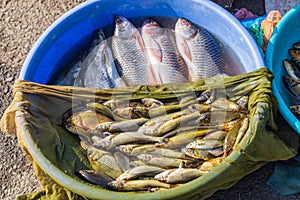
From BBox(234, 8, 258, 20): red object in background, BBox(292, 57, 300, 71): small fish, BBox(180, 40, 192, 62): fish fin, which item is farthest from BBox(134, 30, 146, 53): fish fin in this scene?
BBox(292, 57, 300, 71): small fish

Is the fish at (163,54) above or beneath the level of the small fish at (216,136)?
above

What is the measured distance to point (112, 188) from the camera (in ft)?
6.93

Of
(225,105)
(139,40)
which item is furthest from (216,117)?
(139,40)

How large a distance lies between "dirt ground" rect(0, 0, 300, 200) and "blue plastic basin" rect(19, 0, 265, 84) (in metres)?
0.31

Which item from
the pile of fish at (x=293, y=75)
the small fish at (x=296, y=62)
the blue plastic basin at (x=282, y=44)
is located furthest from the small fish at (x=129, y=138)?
the small fish at (x=296, y=62)

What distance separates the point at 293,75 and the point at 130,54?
0.85 m

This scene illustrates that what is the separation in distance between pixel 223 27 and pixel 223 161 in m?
0.81

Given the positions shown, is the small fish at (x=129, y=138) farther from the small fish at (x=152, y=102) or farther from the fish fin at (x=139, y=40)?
the fish fin at (x=139, y=40)

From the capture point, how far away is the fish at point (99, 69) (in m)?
2.49

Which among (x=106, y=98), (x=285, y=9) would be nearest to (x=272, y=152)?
(x=106, y=98)

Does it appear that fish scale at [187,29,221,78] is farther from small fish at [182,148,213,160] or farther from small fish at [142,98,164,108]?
small fish at [182,148,213,160]

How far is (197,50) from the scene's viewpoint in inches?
100.0

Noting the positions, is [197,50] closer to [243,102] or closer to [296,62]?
[243,102]

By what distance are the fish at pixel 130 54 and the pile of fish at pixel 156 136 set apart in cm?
19
